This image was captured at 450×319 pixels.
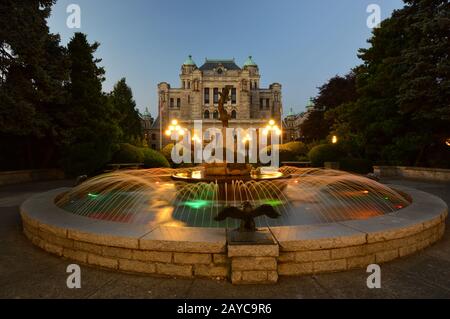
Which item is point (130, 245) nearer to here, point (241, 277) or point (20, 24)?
point (241, 277)

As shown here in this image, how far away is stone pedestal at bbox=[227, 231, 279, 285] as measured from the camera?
458 centimetres

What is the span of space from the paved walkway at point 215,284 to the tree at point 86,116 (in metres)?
16.9


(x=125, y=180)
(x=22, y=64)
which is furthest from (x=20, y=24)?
(x=125, y=180)

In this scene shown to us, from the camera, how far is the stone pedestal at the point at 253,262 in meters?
4.58

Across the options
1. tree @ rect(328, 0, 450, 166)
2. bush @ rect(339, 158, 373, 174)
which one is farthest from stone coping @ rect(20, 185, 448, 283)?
bush @ rect(339, 158, 373, 174)

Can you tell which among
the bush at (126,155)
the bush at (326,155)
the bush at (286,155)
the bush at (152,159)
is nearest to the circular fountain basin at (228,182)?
the bush at (126,155)

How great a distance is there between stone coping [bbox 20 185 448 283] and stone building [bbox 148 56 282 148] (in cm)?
7331

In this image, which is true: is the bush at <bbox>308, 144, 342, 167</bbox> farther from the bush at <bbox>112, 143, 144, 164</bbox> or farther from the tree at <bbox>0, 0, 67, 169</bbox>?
the tree at <bbox>0, 0, 67, 169</bbox>

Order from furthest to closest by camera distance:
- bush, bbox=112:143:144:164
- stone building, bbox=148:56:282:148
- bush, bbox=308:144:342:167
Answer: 1. stone building, bbox=148:56:282:148
2. bush, bbox=308:144:342:167
3. bush, bbox=112:143:144:164

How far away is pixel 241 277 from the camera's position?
459cm

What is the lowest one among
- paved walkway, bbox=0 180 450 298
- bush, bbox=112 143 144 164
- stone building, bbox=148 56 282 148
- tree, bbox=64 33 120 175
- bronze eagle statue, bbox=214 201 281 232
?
paved walkway, bbox=0 180 450 298

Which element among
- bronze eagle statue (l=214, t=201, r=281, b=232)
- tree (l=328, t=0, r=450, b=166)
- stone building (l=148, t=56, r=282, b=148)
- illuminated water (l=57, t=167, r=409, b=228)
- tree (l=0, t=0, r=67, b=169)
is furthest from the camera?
stone building (l=148, t=56, r=282, b=148)

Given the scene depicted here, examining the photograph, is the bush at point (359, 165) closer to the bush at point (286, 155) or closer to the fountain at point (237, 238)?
the bush at point (286, 155)
